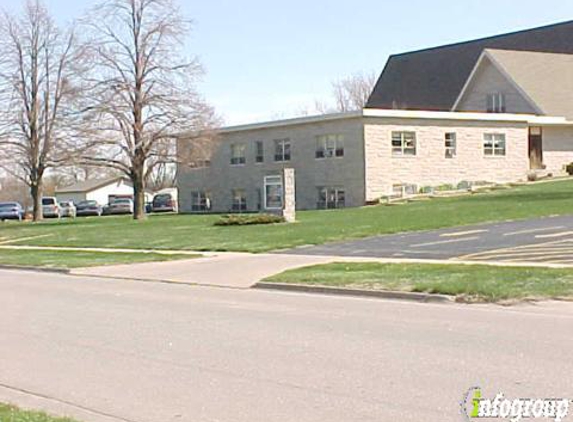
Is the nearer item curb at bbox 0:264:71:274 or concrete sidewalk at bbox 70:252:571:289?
concrete sidewalk at bbox 70:252:571:289

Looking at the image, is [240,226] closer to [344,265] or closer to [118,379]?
[344,265]

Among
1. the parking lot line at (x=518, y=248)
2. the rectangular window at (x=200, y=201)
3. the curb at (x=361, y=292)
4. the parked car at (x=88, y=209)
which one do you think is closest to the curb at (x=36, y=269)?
the curb at (x=361, y=292)

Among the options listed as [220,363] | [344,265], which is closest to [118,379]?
[220,363]

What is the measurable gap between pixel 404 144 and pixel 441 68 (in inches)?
799

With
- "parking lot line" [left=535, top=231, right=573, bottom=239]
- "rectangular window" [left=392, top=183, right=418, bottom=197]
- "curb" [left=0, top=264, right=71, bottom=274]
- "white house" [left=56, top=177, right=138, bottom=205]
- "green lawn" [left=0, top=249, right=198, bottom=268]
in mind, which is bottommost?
"curb" [left=0, top=264, right=71, bottom=274]

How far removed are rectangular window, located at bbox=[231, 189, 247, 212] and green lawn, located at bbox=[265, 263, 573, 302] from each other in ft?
129

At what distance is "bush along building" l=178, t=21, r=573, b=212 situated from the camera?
52.7 m

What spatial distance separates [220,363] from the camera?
1014cm

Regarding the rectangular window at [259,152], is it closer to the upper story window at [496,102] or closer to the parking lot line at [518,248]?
the upper story window at [496,102]

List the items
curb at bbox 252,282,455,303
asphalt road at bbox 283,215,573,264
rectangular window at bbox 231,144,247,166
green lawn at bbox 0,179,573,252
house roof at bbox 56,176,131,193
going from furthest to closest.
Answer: house roof at bbox 56,176,131,193 < rectangular window at bbox 231,144,247,166 < green lawn at bbox 0,179,573,252 < asphalt road at bbox 283,215,573,264 < curb at bbox 252,282,455,303

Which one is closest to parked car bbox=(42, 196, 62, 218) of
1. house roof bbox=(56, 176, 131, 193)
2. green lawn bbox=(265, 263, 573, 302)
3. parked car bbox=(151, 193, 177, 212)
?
parked car bbox=(151, 193, 177, 212)

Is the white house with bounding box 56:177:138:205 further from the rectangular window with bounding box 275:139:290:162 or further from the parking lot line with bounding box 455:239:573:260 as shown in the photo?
the parking lot line with bounding box 455:239:573:260

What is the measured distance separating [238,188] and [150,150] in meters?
10.9

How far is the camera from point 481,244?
81.3ft
